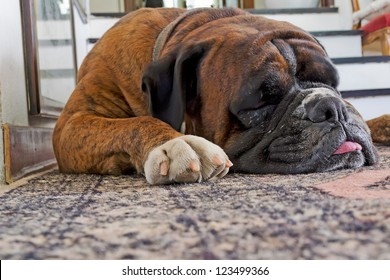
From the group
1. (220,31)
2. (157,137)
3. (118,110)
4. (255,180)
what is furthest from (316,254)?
(118,110)

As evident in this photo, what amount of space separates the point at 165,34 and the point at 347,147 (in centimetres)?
67

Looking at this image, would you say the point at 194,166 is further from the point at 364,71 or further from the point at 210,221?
the point at 364,71

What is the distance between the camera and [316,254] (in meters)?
0.47

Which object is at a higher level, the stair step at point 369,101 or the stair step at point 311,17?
the stair step at point 311,17

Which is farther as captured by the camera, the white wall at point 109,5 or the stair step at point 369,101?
the white wall at point 109,5

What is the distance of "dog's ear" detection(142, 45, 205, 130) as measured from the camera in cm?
132

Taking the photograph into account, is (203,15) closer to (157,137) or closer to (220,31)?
(220,31)

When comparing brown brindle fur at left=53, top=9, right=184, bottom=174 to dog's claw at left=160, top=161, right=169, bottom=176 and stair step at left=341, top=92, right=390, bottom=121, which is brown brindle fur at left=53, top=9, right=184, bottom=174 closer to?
dog's claw at left=160, top=161, right=169, bottom=176

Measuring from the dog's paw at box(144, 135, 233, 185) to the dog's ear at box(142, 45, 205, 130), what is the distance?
246mm

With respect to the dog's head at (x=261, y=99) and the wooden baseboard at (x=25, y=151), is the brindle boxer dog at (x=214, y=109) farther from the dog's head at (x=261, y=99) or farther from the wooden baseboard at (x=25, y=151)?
the wooden baseboard at (x=25, y=151)

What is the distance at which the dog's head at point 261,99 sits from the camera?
117 centimetres

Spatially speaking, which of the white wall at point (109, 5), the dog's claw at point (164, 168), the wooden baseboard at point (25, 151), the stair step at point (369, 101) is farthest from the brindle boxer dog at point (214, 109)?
the white wall at point (109, 5)
